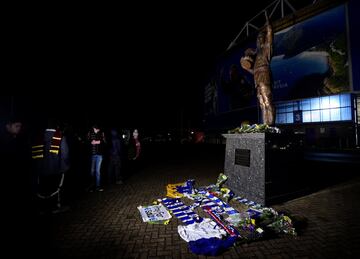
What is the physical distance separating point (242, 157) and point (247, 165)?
1.04ft

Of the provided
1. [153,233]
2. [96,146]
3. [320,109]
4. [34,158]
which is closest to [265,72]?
[153,233]

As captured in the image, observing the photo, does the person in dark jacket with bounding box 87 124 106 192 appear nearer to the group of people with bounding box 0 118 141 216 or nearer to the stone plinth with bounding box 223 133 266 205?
the group of people with bounding box 0 118 141 216

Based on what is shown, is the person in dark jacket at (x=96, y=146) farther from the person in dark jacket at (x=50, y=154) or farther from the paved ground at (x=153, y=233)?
the person in dark jacket at (x=50, y=154)

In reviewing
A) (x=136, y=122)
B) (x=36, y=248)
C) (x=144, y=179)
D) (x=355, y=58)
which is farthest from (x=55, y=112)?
(x=136, y=122)

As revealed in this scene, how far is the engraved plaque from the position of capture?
6031 millimetres

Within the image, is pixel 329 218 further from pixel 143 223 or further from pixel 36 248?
pixel 36 248

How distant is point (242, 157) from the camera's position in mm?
6254

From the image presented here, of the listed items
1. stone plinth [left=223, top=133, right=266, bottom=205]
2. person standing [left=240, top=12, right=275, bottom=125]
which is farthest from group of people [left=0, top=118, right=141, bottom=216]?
person standing [left=240, top=12, right=275, bottom=125]

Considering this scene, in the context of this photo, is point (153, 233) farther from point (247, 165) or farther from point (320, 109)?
point (320, 109)

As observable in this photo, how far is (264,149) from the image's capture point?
213 inches

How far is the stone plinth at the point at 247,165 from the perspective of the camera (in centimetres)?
553

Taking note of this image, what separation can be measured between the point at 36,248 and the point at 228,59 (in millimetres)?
33455

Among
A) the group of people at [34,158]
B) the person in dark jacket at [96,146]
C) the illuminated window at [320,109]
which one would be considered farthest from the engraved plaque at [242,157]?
the illuminated window at [320,109]

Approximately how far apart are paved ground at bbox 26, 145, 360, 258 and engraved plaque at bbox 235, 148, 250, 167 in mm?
1359
